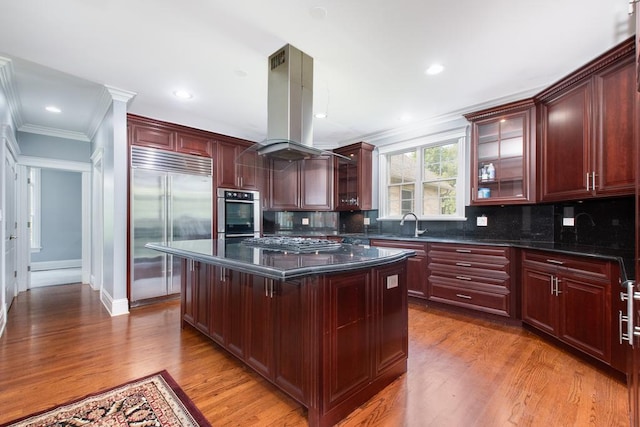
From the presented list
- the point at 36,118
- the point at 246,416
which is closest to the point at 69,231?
the point at 36,118

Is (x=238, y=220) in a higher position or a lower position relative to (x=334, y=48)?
lower

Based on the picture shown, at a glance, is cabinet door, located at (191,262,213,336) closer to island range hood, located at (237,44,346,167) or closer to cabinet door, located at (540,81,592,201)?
island range hood, located at (237,44,346,167)

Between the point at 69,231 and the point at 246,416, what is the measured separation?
23.4 feet

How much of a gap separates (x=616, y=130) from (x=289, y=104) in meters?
2.55

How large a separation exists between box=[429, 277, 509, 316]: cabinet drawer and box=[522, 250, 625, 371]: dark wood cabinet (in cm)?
20

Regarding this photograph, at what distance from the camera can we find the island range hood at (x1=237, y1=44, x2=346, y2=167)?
234cm

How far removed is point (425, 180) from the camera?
166 inches

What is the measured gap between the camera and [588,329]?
7.13 feet

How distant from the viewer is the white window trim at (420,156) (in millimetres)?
3779

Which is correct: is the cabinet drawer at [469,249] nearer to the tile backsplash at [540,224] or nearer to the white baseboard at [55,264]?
the tile backsplash at [540,224]

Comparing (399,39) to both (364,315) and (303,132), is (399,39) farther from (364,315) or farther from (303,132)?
(364,315)

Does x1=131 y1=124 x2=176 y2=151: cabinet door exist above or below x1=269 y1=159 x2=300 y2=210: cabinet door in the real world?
above

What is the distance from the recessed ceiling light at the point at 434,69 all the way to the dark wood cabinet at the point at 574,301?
75.7 inches

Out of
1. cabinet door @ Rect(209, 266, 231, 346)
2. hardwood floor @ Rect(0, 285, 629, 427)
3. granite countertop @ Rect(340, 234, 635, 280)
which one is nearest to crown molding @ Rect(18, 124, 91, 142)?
hardwood floor @ Rect(0, 285, 629, 427)
